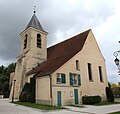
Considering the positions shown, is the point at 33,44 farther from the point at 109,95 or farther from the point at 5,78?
the point at 5,78

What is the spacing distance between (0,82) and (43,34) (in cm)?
2454

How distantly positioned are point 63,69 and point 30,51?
922 cm

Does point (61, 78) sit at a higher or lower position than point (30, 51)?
lower

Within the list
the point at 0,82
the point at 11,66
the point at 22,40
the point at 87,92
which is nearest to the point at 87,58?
the point at 87,92

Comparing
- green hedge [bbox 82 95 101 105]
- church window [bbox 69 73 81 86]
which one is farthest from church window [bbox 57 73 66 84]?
green hedge [bbox 82 95 101 105]

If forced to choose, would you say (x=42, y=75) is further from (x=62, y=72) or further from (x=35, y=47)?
(x=35, y=47)

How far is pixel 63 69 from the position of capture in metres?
18.4

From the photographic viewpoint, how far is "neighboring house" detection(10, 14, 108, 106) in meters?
17.6

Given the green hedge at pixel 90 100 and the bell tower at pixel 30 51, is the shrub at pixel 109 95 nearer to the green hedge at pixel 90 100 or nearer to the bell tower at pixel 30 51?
the green hedge at pixel 90 100

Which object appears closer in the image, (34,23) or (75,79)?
(75,79)

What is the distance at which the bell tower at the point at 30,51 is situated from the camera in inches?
962

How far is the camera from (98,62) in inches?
942

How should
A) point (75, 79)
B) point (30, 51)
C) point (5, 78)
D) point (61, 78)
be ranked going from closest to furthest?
point (61, 78) → point (75, 79) → point (30, 51) → point (5, 78)

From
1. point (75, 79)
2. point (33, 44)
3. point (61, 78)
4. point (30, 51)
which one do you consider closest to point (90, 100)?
point (75, 79)
